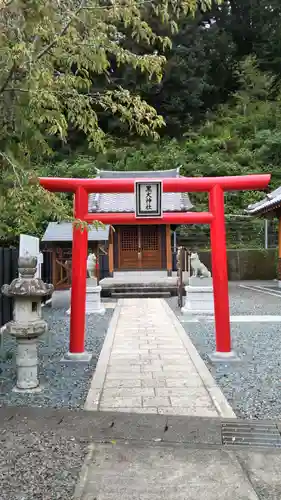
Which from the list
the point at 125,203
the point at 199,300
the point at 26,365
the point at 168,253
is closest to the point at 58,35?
the point at 26,365

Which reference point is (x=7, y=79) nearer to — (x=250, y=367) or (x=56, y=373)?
(x=56, y=373)

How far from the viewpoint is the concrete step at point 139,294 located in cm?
1465

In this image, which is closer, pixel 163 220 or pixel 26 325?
pixel 26 325

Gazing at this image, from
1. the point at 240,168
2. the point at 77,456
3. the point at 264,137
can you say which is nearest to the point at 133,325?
the point at 77,456

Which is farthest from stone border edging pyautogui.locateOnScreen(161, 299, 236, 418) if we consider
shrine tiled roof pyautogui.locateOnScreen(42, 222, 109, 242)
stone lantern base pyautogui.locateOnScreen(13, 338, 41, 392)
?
A: shrine tiled roof pyautogui.locateOnScreen(42, 222, 109, 242)

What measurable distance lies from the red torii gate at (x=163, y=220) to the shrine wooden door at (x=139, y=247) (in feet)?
44.5

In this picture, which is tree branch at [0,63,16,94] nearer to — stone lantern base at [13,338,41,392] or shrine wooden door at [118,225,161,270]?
stone lantern base at [13,338,41,392]

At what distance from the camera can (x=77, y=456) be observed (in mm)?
3014

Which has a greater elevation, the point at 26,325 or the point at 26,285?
the point at 26,285

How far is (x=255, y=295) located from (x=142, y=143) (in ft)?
62.8

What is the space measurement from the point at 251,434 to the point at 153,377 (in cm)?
176

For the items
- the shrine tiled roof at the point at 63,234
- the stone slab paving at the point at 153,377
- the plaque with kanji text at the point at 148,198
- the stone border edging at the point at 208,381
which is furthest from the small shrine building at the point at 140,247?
the plaque with kanji text at the point at 148,198

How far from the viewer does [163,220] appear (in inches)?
236

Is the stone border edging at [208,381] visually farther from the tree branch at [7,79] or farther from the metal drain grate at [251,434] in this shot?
the tree branch at [7,79]
